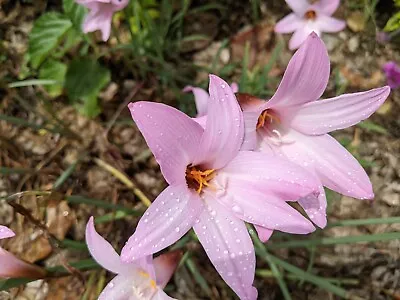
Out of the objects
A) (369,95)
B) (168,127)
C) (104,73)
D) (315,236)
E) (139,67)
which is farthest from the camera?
(139,67)

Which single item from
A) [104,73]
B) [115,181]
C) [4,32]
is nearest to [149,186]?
[115,181]

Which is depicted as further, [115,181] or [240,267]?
[115,181]

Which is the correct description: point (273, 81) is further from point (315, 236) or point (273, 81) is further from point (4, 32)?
point (4, 32)

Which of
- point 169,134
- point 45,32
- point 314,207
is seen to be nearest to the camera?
point 169,134

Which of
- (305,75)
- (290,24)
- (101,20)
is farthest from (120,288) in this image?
(290,24)

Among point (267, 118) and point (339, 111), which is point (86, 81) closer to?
point (267, 118)

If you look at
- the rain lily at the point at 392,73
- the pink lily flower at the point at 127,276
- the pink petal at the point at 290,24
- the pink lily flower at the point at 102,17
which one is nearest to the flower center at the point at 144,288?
the pink lily flower at the point at 127,276

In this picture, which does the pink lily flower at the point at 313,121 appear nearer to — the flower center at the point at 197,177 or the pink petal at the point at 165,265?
the flower center at the point at 197,177
